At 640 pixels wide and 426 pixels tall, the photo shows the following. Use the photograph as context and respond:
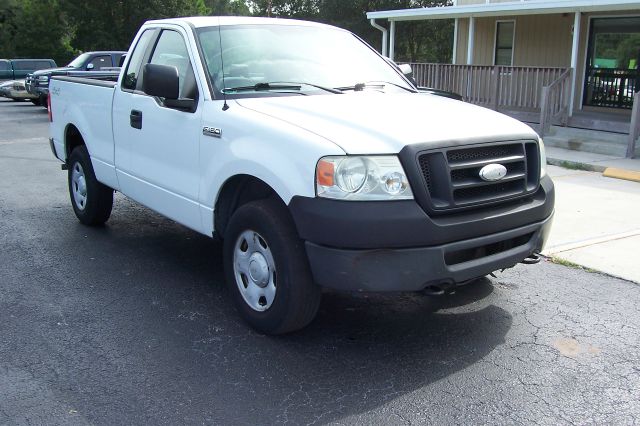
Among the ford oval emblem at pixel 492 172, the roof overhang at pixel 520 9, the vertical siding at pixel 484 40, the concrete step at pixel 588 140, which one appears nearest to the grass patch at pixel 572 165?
the concrete step at pixel 588 140

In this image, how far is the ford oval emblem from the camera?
12.2 ft

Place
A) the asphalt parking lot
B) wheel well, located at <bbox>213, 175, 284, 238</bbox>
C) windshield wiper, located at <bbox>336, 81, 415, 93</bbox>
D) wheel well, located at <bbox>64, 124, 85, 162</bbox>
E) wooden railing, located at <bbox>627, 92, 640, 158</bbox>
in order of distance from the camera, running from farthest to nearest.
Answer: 1. wooden railing, located at <bbox>627, 92, 640, 158</bbox>
2. wheel well, located at <bbox>64, 124, 85, 162</bbox>
3. windshield wiper, located at <bbox>336, 81, 415, 93</bbox>
4. wheel well, located at <bbox>213, 175, 284, 238</bbox>
5. the asphalt parking lot

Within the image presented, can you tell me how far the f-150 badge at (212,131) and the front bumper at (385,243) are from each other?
0.92 metres

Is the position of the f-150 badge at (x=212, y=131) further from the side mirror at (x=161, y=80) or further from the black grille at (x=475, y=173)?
the black grille at (x=475, y=173)

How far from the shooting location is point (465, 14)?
54.6ft

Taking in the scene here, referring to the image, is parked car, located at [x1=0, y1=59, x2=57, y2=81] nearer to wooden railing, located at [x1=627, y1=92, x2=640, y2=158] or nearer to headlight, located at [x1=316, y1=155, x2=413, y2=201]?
wooden railing, located at [x1=627, y1=92, x2=640, y2=158]

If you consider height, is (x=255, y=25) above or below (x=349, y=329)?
above

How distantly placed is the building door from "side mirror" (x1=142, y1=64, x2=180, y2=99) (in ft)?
41.6

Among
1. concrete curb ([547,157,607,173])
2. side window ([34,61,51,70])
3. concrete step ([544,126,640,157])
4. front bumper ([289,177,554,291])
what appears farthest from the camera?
side window ([34,61,51,70])

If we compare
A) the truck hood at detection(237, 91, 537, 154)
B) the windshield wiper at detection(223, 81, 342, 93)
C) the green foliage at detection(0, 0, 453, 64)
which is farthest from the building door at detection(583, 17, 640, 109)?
the green foliage at detection(0, 0, 453, 64)

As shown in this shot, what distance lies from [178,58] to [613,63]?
12741mm

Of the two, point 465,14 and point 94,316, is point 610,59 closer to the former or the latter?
point 465,14

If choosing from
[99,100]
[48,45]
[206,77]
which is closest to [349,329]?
[206,77]

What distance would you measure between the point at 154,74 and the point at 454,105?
208 cm
